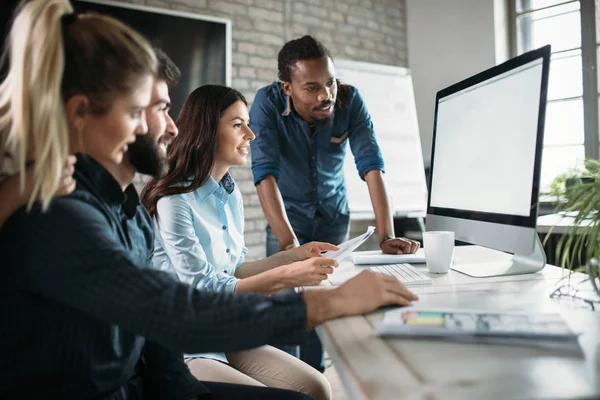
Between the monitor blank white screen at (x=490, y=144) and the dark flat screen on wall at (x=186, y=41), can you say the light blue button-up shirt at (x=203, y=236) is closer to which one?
the monitor blank white screen at (x=490, y=144)

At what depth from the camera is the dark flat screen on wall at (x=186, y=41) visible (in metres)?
3.11

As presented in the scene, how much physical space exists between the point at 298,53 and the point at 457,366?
60.8 inches

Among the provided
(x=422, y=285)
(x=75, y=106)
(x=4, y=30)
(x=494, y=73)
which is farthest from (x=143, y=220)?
(x=4, y=30)

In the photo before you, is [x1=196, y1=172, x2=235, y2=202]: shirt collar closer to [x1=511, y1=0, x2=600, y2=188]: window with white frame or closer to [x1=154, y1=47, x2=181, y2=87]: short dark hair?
[x1=154, y1=47, x2=181, y2=87]: short dark hair

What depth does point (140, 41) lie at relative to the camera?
786 mm

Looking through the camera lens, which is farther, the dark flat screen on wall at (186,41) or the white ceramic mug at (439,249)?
the dark flat screen on wall at (186,41)

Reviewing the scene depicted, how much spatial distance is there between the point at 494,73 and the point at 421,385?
0.88 meters

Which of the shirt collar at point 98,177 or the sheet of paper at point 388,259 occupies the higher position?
the shirt collar at point 98,177

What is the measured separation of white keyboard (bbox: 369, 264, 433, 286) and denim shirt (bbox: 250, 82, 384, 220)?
770mm

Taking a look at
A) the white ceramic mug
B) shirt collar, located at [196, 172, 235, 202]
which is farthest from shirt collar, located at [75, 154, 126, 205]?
the white ceramic mug

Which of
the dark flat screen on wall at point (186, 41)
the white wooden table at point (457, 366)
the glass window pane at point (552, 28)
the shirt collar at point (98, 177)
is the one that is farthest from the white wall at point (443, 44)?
the shirt collar at point (98, 177)

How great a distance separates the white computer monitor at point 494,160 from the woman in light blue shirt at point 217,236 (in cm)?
38

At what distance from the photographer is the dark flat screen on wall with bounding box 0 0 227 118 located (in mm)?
3111

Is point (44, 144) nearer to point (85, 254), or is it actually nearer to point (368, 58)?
point (85, 254)
